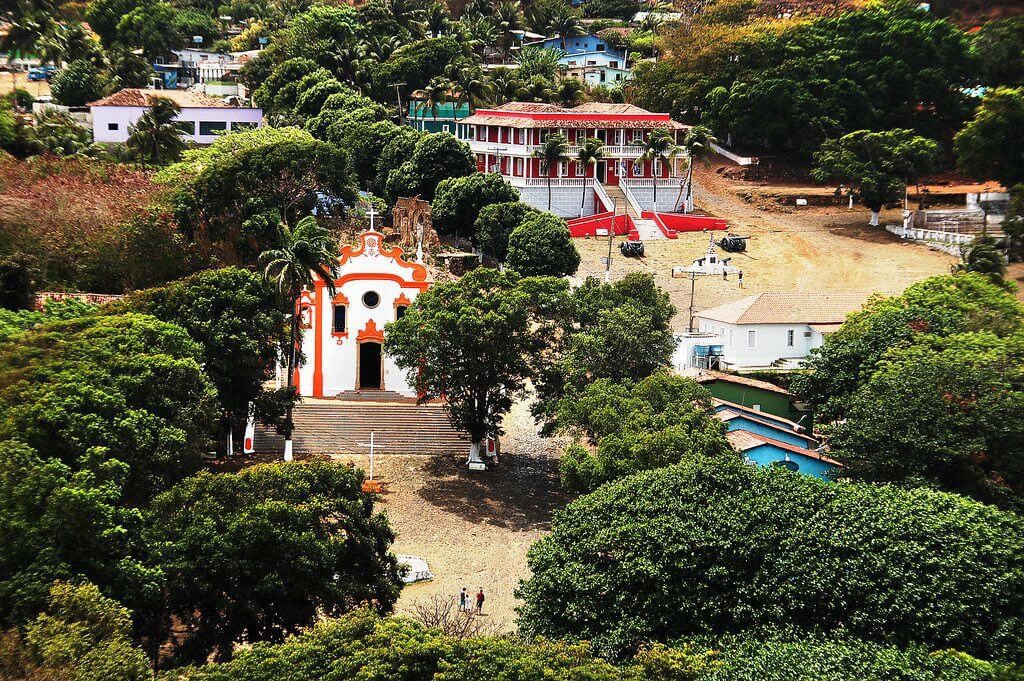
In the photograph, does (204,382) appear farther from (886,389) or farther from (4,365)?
(886,389)

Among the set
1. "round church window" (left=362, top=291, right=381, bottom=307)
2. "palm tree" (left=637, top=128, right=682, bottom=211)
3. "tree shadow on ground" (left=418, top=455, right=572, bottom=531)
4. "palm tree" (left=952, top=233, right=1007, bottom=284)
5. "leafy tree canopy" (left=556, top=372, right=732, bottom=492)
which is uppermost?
"palm tree" (left=637, top=128, right=682, bottom=211)

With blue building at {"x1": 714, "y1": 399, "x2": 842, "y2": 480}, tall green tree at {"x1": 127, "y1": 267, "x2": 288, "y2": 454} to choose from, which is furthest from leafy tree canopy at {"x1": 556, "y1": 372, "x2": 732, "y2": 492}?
tall green tree at {"x1": 127, "y1": 267, "x2": 288, "y2": 454}

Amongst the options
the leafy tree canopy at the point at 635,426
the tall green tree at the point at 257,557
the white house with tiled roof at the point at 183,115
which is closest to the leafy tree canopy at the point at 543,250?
the leafy tree canopy at the point at 635,426

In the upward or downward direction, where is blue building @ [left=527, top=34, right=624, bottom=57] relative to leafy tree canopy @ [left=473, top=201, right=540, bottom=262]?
upward

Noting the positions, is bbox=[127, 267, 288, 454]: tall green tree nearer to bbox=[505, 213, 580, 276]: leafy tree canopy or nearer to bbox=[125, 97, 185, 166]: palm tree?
bbox=[505, 213, 580, 276]: leafy tree canopy

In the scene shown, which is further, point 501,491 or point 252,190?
point 252,190

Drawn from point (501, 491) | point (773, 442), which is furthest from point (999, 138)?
point (501, 491)

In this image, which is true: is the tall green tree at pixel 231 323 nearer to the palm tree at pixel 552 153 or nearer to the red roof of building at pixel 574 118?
the palm tree at pixel 552 153

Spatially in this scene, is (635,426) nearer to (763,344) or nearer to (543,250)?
(763,344)
